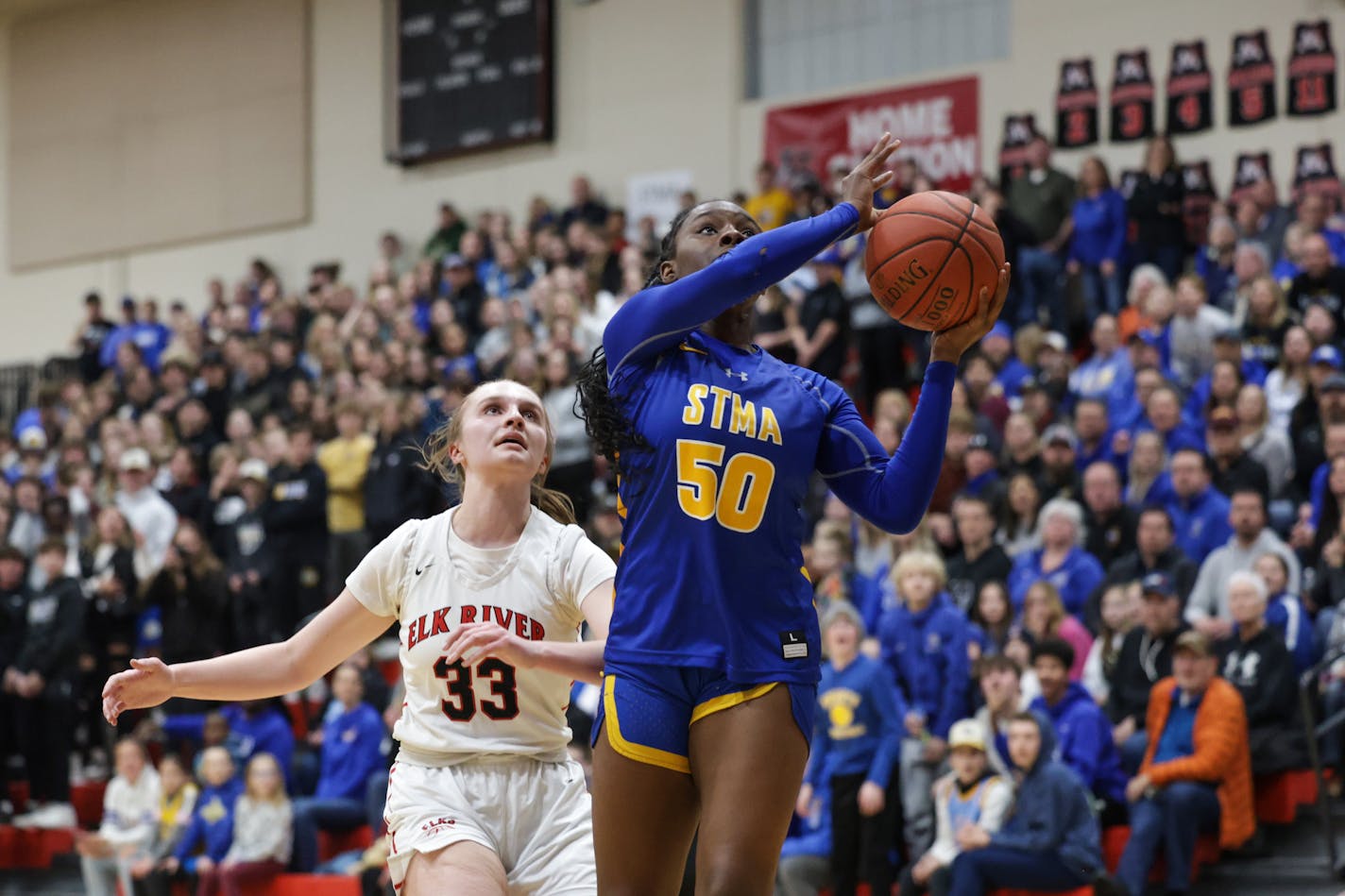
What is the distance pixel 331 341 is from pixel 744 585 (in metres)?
13.4

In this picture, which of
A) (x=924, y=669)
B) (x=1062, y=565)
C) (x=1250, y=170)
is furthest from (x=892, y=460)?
(x=1250, y=170)

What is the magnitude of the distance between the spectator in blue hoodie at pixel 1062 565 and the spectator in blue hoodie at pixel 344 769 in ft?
13.1

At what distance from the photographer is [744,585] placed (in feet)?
12.3

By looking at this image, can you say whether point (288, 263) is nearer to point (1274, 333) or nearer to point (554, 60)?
point (554, 60)

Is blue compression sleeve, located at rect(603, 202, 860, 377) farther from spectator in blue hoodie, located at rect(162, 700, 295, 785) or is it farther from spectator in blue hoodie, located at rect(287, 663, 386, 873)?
spectator in blue hoodie, located at rect(162, 700, 295, 785)

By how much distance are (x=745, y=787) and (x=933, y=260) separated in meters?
1.23

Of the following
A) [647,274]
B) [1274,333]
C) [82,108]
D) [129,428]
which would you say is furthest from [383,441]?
[82,108]

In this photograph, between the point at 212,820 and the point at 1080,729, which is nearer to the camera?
the point at 1080,729

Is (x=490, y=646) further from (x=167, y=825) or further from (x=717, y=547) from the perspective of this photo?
(x=167, y=825)

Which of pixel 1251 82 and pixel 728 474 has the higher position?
pixel 1251 82

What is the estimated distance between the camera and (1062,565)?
1030cm

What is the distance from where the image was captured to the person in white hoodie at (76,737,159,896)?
11.5m

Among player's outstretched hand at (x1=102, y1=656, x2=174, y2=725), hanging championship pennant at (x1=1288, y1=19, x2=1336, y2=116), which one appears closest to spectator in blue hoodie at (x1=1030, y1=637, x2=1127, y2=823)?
player's outstretched hand at (x1=102, y1=656, x2=174, y2=725)

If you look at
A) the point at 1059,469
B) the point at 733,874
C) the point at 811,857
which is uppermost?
the point at 1059,469
